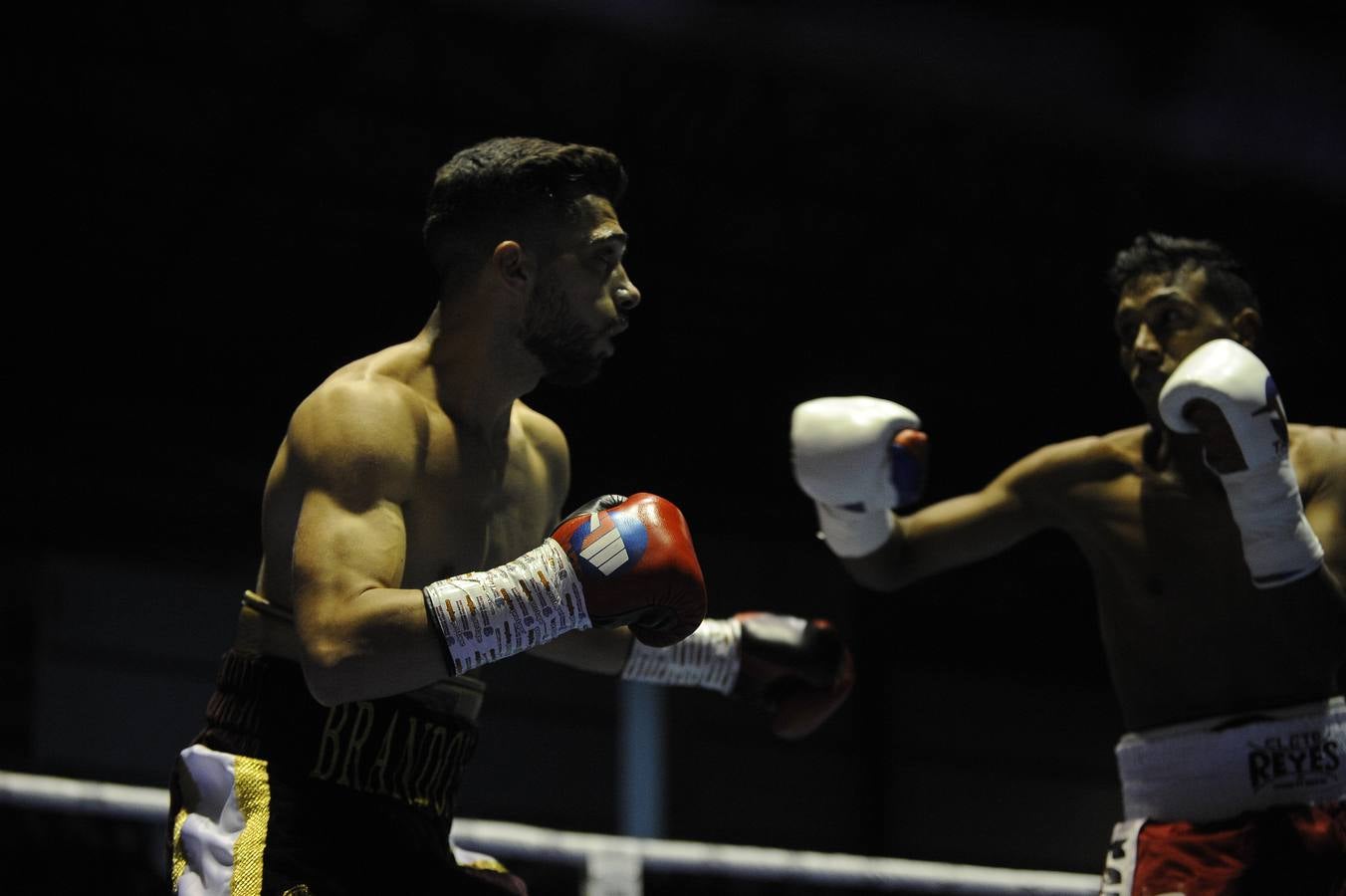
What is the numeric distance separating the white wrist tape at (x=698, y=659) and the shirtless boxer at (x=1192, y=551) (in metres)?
0.43

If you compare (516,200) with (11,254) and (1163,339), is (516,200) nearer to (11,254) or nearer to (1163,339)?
(1163,339)

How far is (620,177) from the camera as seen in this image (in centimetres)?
246

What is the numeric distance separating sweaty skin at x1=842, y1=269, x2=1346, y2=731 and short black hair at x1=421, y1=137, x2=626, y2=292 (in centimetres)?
106

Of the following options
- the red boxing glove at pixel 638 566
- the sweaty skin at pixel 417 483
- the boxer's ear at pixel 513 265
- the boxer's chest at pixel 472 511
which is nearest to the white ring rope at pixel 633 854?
the sweaty skin at pixel 417 483

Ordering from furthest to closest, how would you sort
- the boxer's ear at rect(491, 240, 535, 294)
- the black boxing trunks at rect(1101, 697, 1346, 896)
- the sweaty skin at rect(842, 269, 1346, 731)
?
1. the sweaty skin at rect(842, 269, 1346, 731)
2. the black boxing trunks at rect(1101, 697, 1346, 896)
3. the boxer's ear at rect(491, 240, 535, 294)

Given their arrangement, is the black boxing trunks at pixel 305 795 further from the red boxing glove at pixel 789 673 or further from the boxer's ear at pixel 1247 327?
the boxer's ear at pixel 1247 327

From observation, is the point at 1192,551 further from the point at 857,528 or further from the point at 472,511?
the point at 472,511

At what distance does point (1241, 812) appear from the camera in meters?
2.53

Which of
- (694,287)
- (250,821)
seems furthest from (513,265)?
(694,287)

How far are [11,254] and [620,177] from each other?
6.33 meters

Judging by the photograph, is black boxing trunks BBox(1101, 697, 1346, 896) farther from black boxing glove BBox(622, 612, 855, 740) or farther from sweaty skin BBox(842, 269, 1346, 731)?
black boxing glove BBox(622, 612, 855, 740)

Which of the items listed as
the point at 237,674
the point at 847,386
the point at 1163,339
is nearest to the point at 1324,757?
the point at 1163,339

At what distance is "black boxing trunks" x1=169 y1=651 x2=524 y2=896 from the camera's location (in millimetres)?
2039

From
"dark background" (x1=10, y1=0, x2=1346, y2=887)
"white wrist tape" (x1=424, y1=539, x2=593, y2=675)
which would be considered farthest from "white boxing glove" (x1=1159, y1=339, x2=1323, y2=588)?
"dark background" (x1=10, y1=0, x2=1346, y2=887)
